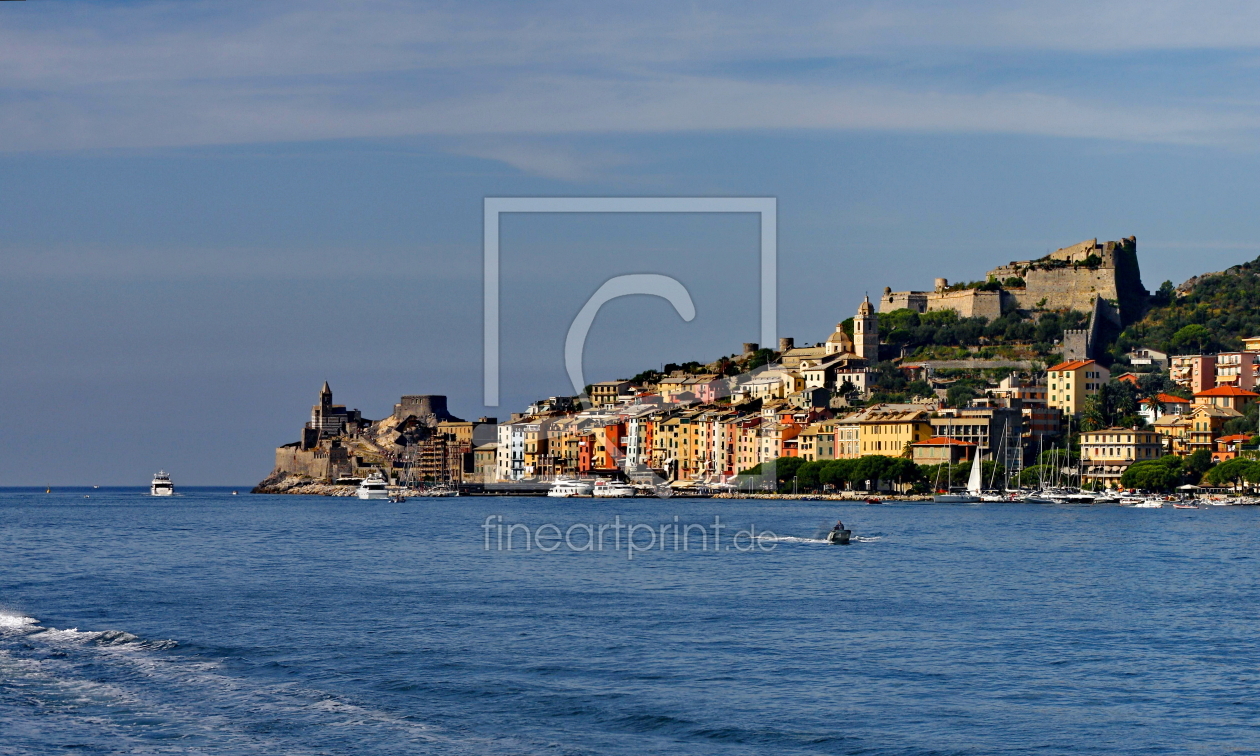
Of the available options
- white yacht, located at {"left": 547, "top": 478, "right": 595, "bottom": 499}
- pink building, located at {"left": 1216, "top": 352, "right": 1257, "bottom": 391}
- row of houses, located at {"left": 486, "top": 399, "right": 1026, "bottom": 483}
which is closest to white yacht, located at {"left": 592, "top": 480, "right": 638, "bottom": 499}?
white yacht, located at {"left": 547, "top": 478, "right": 595, "bottom": 499}

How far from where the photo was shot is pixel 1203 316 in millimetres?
111000

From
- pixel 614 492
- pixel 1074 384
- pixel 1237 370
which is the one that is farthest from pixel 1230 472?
pixel 614 492

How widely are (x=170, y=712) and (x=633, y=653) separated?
6084mm

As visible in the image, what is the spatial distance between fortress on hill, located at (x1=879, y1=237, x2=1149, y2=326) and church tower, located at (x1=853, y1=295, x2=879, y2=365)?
6647mm

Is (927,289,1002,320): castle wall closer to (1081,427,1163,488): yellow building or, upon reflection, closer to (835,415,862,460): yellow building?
(835,415,862,460): yellow building

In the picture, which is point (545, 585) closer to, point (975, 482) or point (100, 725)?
point (100, 725)

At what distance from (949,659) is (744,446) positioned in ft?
258

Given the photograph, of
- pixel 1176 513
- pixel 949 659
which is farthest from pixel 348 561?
pixel 1176 513

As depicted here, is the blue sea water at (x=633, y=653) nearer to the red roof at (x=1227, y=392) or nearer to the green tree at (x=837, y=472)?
the green tree at (x=837, y=472)

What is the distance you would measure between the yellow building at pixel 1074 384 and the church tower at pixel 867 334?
18.6 m

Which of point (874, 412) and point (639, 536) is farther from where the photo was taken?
point (874, 412)

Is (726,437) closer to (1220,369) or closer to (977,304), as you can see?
(977,304)

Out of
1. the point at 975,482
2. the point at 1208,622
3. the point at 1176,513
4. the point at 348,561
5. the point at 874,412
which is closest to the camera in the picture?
the point at 1208,622

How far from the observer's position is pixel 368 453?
468ft
